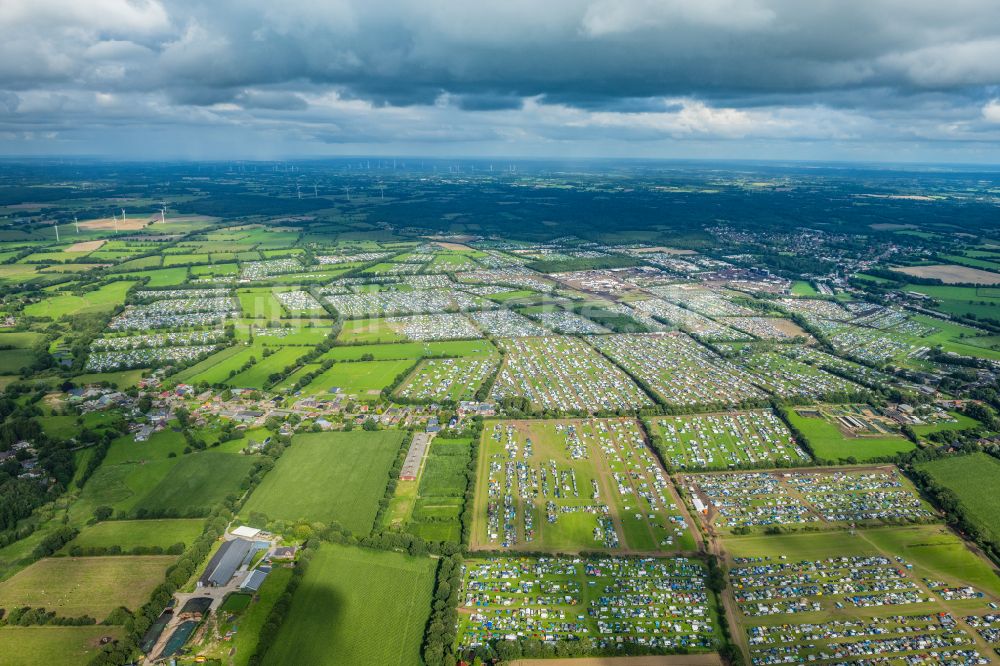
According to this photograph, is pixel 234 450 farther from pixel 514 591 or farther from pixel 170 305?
pixel 170 305

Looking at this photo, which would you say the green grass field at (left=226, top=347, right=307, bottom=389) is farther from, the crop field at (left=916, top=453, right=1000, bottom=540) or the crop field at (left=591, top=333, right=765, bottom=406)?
the crop field at (left=916, top=453, right=1000, bottom=540)

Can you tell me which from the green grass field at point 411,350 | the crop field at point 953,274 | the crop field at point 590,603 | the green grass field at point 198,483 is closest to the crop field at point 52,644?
the green grass field at point 198,483

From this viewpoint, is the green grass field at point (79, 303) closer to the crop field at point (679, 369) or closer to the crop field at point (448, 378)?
the crop field at point (448, 378)

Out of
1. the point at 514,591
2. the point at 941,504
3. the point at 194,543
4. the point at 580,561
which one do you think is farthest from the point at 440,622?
the point at 941,504

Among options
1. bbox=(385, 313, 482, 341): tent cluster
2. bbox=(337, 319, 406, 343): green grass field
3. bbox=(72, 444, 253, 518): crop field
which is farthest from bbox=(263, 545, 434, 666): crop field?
bbox=(385, 313, 482, 341): tent cluster

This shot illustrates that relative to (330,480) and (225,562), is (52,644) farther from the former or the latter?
(330,480)

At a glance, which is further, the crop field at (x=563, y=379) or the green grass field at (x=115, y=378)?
the green grass field at (x=115, y=378)
